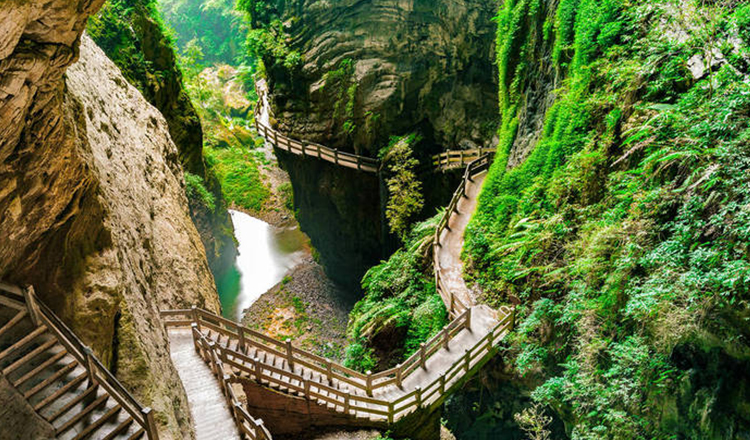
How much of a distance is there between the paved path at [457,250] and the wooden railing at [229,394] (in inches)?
278

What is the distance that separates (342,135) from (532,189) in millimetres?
12756

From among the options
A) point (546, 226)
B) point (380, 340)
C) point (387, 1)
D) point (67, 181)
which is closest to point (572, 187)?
point (546, 226)

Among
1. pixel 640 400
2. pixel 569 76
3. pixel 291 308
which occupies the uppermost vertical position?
pixel 291 308

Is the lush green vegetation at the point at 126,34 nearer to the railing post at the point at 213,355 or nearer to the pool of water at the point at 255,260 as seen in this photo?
the railing post at the point at 213,355

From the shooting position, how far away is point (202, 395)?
9.19 m

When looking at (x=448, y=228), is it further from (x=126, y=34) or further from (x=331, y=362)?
(x=126, y=34)

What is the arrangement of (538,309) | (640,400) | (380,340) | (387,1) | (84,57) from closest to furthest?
1. (640,400)
2. (538,309)
3. (84,57)
4. (380,340)
5. (387,1)

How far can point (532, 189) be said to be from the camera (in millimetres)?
11008

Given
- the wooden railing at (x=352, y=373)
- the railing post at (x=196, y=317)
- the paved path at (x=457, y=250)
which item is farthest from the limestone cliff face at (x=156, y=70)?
the paved path at (x=457, y=250)

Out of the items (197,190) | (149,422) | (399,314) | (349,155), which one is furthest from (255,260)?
(149,422)

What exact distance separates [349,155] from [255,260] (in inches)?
488

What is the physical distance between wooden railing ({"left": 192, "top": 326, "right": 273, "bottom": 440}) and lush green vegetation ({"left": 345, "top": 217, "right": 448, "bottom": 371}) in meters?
5.20

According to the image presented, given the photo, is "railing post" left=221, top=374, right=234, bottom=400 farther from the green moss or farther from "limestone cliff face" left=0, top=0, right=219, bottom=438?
the green moss

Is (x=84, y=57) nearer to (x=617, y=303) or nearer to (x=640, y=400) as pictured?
(x=617, y=303)
